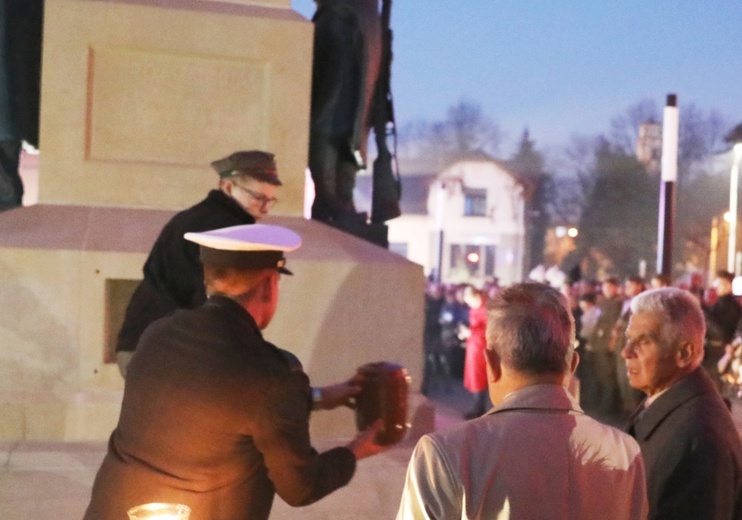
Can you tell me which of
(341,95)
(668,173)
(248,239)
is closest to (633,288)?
(668,173)

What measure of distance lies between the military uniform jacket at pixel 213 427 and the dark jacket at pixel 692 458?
89cm

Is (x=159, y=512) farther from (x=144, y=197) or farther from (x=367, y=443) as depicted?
(x=144, y=197)

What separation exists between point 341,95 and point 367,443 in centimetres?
405

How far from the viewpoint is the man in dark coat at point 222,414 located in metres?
2.48

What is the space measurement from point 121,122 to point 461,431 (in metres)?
4.34

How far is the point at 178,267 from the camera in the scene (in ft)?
13.0

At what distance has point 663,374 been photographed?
287cm

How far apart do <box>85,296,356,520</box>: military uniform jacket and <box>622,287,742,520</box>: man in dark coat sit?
0.90 meters

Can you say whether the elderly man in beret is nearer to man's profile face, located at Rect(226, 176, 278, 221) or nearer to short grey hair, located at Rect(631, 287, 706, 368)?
man's profile face, located at Rect(226, 176, 278, 221)

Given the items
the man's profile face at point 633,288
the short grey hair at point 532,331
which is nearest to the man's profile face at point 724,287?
the man's profile face at point 633,288

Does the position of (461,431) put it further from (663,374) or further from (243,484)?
(663,374)

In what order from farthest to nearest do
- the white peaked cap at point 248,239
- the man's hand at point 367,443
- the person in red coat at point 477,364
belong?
the person in red coat at point 477,364, the man's hand at point 367,443, the white peaked cap at point 248,239

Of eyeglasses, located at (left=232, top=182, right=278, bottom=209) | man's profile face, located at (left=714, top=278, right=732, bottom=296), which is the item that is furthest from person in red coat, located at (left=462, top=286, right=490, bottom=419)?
eyeglasses, located at (left=232, top=182, right=278, bottom=209)

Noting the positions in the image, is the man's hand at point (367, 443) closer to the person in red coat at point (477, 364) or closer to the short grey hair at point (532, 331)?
the short grey hair at point (532, 331)
